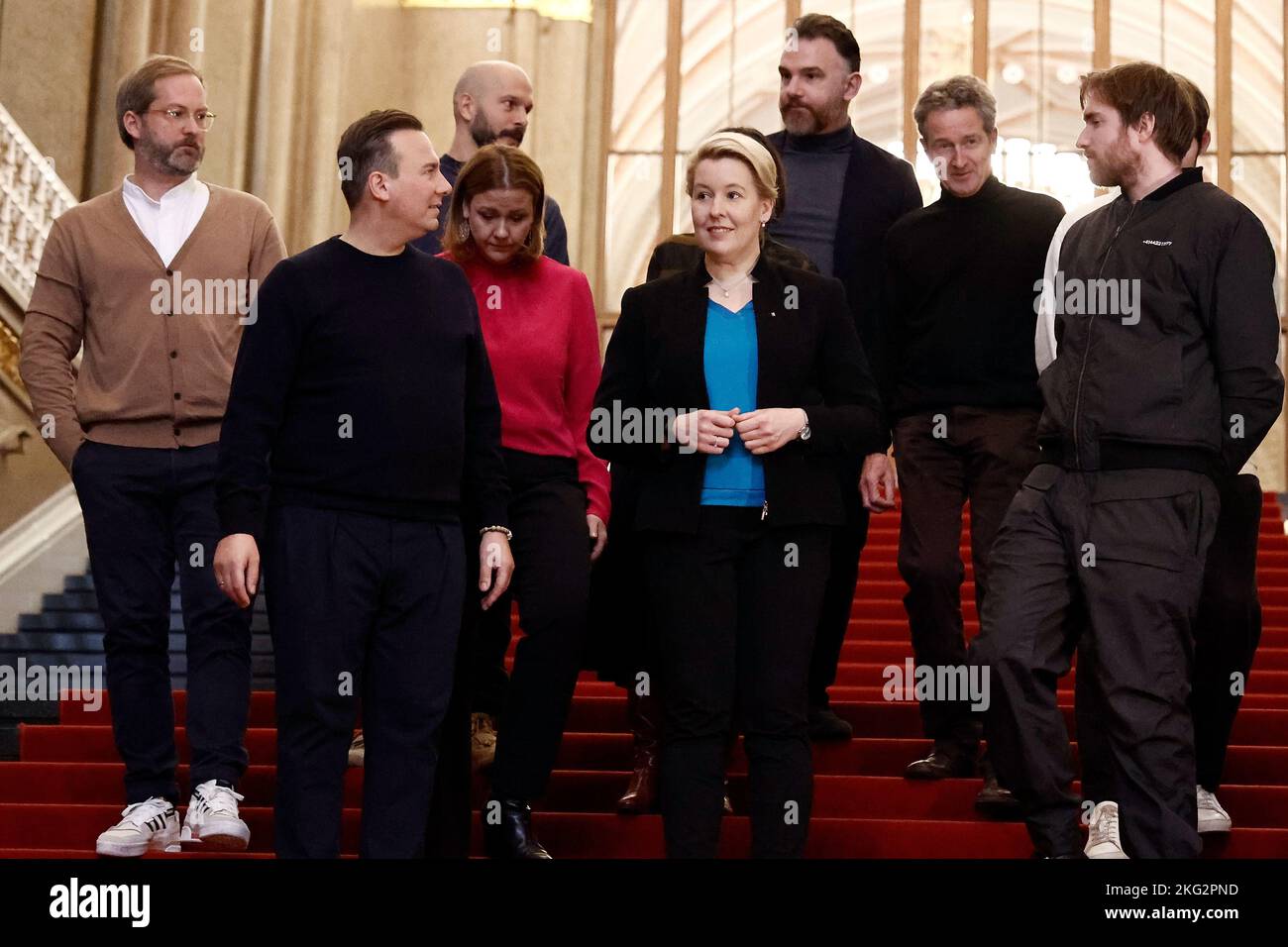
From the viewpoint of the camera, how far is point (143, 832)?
387 cm

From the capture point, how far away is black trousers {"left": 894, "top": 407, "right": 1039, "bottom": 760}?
4359 millimetres

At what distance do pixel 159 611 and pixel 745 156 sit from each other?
1725 mm

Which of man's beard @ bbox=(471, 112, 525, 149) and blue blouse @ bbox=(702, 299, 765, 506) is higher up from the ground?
man's beard @ bbox=(471, 112, 525, 149)

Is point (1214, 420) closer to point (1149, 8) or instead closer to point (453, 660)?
point (453, 660)

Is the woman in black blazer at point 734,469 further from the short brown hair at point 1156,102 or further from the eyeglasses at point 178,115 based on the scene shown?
the eyeglasses at point 178,115

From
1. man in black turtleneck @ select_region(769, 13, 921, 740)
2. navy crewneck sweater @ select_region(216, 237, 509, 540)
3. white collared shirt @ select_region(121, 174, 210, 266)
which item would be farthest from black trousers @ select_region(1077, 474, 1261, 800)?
white collared shirt @ select_region(121, 174, 210, 266)

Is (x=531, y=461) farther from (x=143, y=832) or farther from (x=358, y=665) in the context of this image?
(x=143, y=832)

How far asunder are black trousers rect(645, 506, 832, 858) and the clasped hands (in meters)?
0.14

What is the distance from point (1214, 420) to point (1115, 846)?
0.93 m

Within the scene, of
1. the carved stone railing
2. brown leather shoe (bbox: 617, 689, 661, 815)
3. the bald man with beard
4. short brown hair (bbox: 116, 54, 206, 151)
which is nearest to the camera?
brown leather shoe (bbox: 617, 689, 661, 815)

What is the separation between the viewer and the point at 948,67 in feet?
37.9

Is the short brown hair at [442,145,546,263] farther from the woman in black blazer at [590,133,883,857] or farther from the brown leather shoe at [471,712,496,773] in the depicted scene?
the brown leather shoe at [471,712,496,773]

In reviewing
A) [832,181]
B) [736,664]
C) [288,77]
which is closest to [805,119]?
[832,181]
